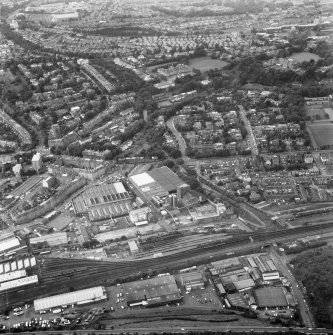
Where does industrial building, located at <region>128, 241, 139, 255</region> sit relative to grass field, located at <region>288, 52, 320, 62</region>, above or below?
below

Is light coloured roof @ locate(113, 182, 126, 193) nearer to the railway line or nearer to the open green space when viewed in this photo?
the railway line

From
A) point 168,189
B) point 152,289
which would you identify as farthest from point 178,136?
point 152,289

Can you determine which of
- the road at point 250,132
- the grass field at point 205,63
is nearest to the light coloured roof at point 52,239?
the road at point 250,132

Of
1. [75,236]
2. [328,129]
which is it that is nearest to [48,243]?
[75,236]

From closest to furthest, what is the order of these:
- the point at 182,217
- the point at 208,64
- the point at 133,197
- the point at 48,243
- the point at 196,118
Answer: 1. the point at 48,243
2. the point at 182,217
3. the point at 133,197
4. the point at 196,118
5. the point at 208,64

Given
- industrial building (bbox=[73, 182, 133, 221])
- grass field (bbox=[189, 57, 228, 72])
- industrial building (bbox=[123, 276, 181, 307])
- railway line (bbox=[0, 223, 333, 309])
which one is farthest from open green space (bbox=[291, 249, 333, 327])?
grass field (bbox=[189, 57, 228, 72])

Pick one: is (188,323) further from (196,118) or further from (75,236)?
(196,118)

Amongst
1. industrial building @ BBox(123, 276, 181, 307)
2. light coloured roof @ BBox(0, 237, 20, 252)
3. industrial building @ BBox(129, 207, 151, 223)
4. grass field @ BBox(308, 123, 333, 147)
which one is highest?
grass field @ BBox(308, 123, 333, 147)
